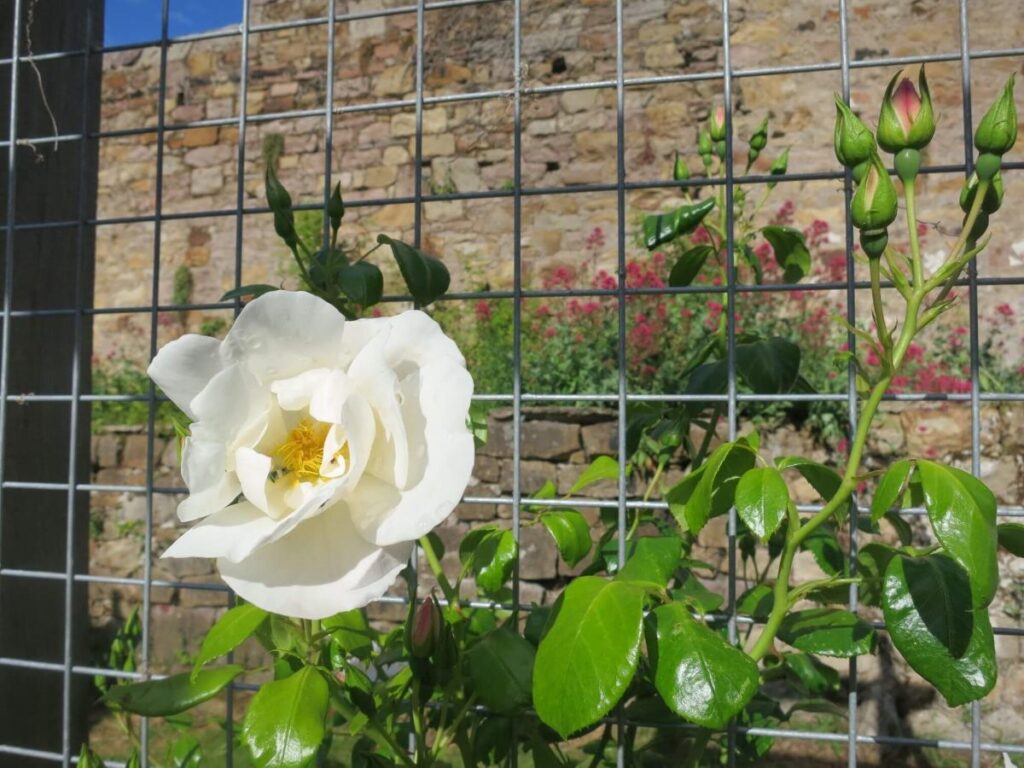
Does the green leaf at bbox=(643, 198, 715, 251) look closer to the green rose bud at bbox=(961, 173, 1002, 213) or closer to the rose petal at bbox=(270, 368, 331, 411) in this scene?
the green rose bud at bbox=(961, 173, 1002, 213)

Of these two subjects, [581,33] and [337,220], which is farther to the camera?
[581,33]


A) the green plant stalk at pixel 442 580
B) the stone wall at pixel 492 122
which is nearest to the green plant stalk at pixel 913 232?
the green plant stalk at pixel 442 580

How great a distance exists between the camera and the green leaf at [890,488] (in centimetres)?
71

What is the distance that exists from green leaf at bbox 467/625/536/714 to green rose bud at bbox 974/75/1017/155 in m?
0.68

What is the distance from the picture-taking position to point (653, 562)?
0.90 metres

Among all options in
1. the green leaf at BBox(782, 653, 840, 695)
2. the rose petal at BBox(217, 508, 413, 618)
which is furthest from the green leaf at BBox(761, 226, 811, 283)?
the rose petal at BBox(217, 508, 413, 618)

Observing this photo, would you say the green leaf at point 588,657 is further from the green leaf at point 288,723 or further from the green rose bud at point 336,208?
the green rose bud at point 336,208

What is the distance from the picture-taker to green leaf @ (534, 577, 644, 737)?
2.22 ft

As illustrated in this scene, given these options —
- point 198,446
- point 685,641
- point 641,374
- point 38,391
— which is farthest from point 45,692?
point 641,374

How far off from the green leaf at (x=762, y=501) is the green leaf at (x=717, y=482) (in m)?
0.03

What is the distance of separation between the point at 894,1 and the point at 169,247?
17.0 feet

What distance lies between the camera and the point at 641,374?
11.8ft

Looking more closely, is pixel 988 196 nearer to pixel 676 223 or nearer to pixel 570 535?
pixel 676 223

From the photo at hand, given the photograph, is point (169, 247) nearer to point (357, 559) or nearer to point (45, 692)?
point (45, 692)
